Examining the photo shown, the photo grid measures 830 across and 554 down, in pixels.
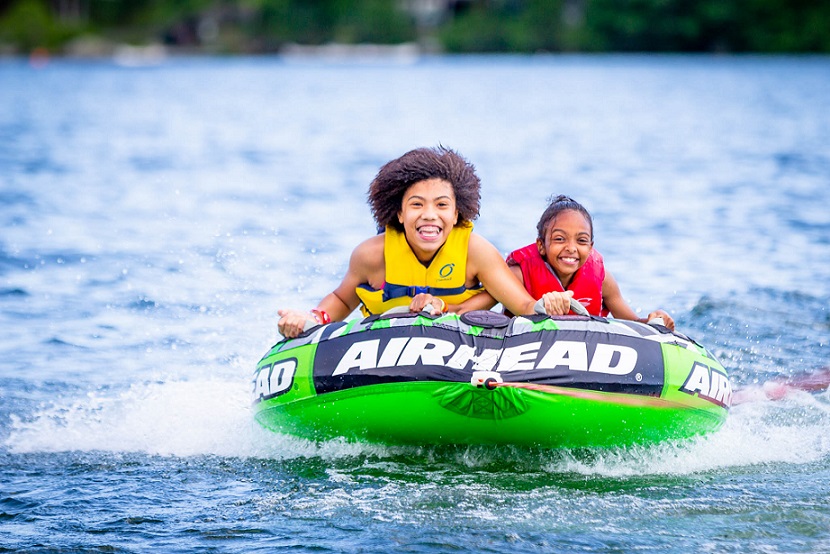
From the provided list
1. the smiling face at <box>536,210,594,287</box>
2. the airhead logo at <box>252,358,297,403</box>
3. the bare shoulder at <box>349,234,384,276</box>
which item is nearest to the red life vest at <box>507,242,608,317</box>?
the smiling face at <box>536,210,594,287</box>

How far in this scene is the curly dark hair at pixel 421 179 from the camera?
223 inches

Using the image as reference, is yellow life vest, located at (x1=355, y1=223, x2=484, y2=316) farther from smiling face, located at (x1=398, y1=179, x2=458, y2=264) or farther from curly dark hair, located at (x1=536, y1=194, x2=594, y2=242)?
curly dark hair, located at (x1=536, y1=194, x2=594, y2=242)

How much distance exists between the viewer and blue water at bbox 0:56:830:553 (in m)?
4.91

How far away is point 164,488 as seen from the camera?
536 centimetres

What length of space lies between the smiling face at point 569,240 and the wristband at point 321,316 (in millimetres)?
1178

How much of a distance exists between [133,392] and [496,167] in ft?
49.0

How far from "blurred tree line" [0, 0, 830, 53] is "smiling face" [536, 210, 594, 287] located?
65.3 meters

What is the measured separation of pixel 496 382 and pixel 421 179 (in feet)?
3.93

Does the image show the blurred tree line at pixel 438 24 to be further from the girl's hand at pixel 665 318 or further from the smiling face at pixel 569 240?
the smiling face at pixel 569 240

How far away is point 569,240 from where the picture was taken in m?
5.83

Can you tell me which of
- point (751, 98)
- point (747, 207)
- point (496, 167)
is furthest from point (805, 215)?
point (751, 98)

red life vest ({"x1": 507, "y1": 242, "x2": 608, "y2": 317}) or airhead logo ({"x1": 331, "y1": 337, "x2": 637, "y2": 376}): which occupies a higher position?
red life vest ({"x1": 507, "y1": 242, "x2": 608, "y2": 317})

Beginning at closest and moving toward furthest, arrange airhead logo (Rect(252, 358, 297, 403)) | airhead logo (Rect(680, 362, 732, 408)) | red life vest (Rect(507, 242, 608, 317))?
airhead logo (Rect(680, 362, 732, 408)) → airhead logo (Rect(252, 358, 297, 403)) → red life vest (Rect(507, 242, 608, 317))

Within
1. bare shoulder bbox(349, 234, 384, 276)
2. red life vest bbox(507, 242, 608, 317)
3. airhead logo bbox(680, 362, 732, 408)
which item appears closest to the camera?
airhead logo bbox(680, 362, 732, 408)
